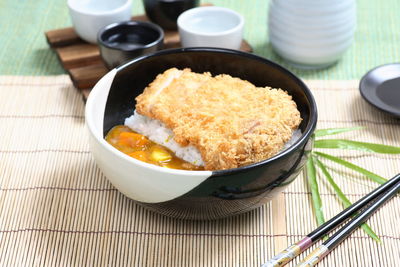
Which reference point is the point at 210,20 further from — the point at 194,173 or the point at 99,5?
the point at 194,173

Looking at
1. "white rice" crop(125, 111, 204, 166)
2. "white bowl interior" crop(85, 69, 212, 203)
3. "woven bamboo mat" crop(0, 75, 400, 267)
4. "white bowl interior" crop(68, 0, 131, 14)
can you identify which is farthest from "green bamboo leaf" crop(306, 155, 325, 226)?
"white bowl interior" crop(68, 0, 131, 14)

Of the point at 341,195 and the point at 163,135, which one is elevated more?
the point at 163,135

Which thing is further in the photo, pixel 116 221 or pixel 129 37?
pixel 129 37

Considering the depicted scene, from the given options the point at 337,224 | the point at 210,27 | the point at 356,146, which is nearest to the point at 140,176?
the point at 337,224

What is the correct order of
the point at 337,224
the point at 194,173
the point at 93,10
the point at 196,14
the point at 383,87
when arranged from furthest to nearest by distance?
the point at 93,10 → the point at 196,14 → the point at 383,87 → the point at 337,224 → the point at 194,173

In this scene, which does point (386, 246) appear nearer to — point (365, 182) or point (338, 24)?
point (365, 182)

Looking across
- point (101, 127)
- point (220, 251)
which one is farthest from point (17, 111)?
point (220, 251)

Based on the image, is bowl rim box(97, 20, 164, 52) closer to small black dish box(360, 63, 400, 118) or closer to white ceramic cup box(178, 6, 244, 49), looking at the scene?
white ceramic cup box(178, 6, 244, 49)
